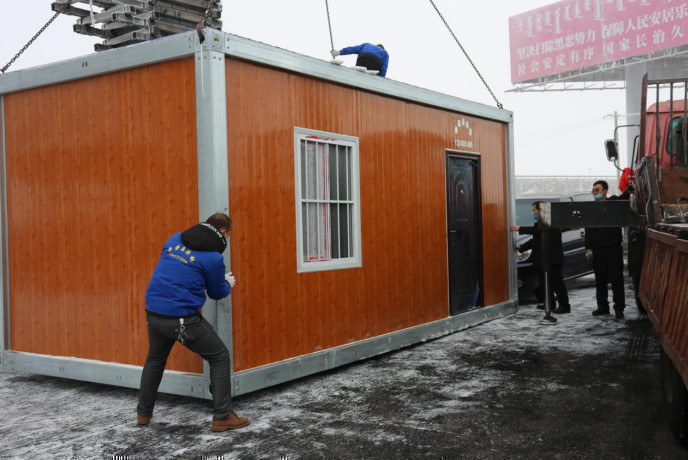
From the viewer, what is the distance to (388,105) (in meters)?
8.12

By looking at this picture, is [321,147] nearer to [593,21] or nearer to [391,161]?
[391,161]

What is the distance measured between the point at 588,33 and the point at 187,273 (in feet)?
110

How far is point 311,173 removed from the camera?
6988mm

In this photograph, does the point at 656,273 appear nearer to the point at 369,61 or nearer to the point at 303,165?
the point at 303,165

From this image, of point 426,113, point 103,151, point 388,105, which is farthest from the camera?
point 426,113

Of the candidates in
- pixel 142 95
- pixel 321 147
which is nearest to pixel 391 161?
pixel 321 147

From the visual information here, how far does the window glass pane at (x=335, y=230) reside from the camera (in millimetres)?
7266

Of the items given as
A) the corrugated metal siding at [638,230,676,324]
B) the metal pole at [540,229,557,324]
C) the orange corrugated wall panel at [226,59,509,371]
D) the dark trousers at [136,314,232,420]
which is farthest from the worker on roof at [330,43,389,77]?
the dark trousers at [136,314,232,420]

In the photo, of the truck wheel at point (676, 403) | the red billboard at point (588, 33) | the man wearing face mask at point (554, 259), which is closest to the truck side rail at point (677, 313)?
the truck wheel at point (676, 403)

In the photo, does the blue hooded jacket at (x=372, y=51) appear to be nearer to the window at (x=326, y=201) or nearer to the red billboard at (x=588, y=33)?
the window at (x=326, y=201)

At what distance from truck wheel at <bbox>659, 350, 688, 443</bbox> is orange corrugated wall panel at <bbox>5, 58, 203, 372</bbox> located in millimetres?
3724

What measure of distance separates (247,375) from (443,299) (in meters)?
3.75

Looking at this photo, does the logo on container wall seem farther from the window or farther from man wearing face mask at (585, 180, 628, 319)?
the window

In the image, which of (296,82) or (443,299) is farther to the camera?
(443,299)
